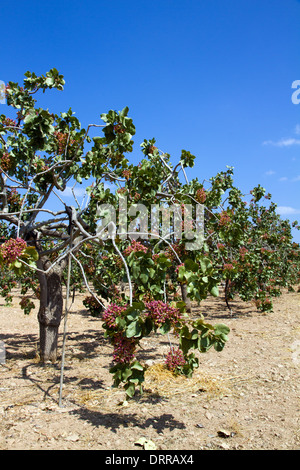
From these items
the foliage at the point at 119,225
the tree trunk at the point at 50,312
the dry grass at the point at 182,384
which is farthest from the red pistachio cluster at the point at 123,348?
the tree trunk at the point at 50,312

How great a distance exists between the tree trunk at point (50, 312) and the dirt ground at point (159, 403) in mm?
279

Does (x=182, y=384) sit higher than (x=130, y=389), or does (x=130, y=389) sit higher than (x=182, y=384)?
(x=130, y=389)

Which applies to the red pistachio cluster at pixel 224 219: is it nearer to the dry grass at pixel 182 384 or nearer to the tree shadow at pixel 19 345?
the dry grass at pixel 182 384

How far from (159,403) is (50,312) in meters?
2.28

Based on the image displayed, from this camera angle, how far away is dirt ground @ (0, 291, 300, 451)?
2.86 metres

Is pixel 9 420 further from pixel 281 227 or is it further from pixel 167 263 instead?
pixel 281 227

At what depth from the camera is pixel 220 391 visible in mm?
4051

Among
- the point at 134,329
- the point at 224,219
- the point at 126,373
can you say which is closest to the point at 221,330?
the point at 134,329

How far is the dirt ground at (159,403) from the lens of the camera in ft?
9.38

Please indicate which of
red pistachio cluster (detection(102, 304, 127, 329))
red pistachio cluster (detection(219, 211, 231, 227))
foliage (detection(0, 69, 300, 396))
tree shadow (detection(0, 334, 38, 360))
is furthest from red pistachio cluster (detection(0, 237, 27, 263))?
tree shadow (detection(0, 334, 38, 360))

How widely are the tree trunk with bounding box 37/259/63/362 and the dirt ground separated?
11.0 inches

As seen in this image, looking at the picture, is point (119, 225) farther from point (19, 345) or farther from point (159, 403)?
point (19, 345)

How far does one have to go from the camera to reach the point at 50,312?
5164 millimetres

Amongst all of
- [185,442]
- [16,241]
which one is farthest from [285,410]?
[16,241]
